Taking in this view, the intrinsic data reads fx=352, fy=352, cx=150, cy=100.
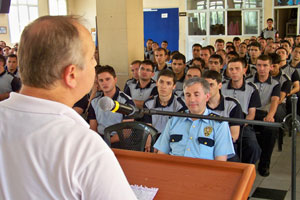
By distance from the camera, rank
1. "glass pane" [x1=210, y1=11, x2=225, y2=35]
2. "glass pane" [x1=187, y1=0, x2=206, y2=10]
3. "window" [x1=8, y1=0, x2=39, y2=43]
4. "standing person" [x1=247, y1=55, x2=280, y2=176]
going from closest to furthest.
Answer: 1. "standing person" [x1=247, y1=55, x2=280, y2=176]
2. "window" [x1=8, y1=0, x2=39, y2=43]
3. "glass pane" [x1=210, y1=11, x2=225, y2=35]
4. "glass pane" [x1=187, y1=0, x2=206, y2=10]

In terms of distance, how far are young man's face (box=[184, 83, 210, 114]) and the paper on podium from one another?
4.59 feet

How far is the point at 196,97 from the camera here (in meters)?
2.68

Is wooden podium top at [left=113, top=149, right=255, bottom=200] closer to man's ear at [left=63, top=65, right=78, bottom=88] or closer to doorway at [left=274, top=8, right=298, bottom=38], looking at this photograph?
man's ear at [left=63, top=65, right=78, bottom=88]

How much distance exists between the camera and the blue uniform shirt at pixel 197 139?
255 cm

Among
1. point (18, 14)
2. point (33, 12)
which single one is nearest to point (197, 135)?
point (18, 14)

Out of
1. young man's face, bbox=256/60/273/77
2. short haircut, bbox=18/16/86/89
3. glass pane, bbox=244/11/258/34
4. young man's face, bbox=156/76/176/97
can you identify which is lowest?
young man's face, bbox=156/76/176/97

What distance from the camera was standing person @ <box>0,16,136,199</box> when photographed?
75 cm

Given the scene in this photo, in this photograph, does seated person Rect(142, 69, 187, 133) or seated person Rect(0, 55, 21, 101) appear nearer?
seated person Rect(142, 69, 187, 133)

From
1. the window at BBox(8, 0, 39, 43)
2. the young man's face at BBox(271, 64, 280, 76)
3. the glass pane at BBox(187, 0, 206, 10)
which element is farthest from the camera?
the glass pane at BBox(187, 0, 206, 10)

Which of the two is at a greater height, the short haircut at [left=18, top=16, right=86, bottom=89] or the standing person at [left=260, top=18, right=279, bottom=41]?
the standing person at [left=260, top=18, right=279, bottom=41]

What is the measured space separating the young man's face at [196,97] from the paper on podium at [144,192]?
140 centimetres

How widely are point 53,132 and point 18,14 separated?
13.0 meters

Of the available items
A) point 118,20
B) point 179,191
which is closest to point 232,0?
point 118,20

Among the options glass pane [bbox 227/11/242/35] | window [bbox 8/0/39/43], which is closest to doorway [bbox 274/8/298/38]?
glass pane [bbox 227/11/242/35]
